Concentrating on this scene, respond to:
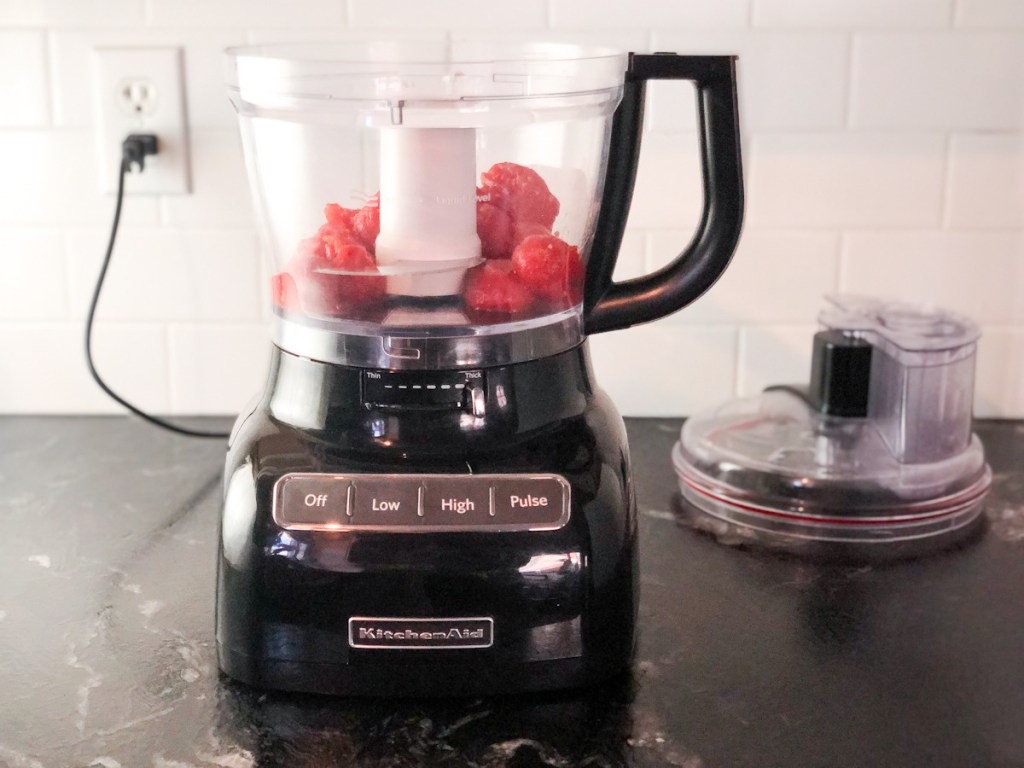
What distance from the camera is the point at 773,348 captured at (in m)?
0.99

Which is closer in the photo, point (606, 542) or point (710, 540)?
point (606, 542)

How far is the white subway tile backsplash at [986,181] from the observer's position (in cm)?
94

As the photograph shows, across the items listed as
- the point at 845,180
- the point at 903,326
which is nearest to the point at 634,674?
the point at 903,326

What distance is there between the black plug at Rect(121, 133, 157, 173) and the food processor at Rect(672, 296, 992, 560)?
50 cm

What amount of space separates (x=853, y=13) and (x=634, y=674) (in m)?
0.59

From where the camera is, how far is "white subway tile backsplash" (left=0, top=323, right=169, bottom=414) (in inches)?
38.9

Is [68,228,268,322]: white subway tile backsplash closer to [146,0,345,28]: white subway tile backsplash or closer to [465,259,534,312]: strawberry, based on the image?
[146,0,345,28]: white subway tile backsplash

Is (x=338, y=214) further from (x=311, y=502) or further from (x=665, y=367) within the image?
(x=665, y=367)

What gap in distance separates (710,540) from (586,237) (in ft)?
0.78

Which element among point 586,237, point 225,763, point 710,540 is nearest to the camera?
point 225,763

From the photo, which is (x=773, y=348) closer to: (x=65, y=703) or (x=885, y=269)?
(x=885, y=269)

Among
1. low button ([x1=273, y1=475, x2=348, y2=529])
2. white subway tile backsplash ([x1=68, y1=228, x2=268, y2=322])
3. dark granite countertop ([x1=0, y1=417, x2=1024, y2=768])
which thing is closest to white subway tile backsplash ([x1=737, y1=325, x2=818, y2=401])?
dark granite countertop ([x1=0, y1=417, x2=1024, y2=768])

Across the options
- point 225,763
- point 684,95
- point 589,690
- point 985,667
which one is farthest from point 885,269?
point 225,763

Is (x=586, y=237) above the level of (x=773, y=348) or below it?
above
